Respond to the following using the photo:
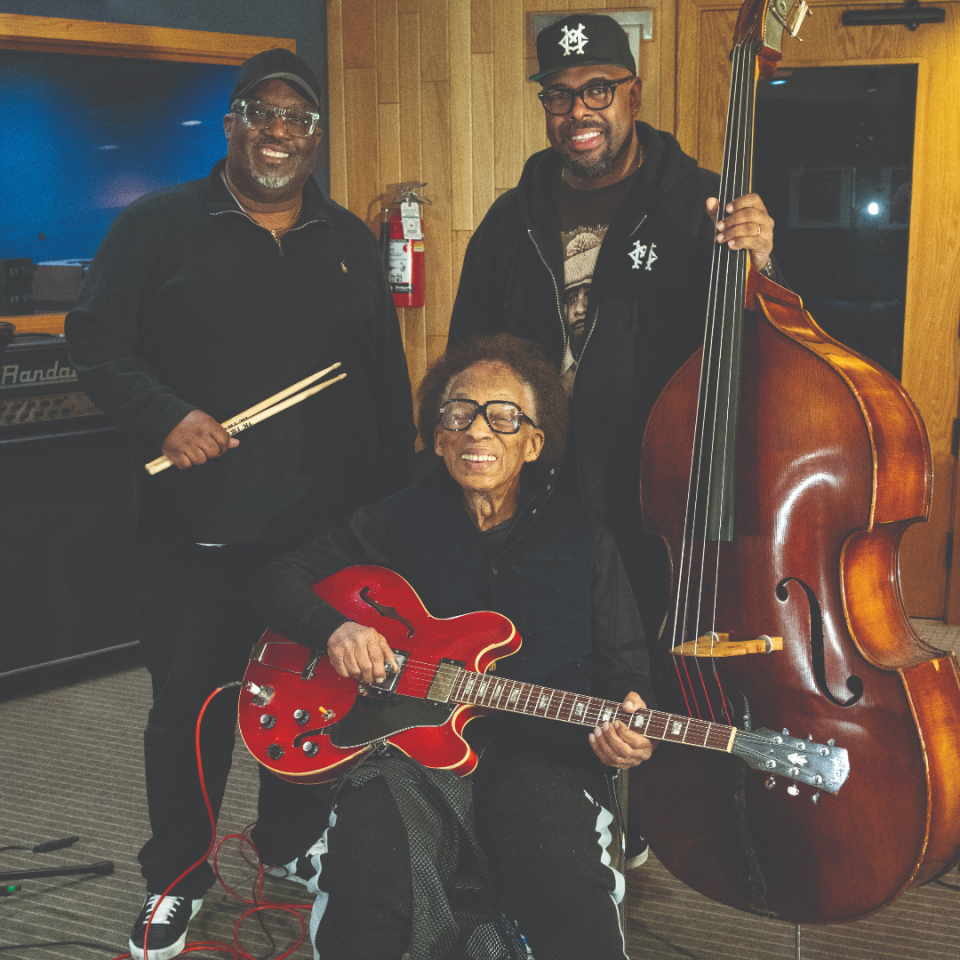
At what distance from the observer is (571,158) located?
190 centimetres

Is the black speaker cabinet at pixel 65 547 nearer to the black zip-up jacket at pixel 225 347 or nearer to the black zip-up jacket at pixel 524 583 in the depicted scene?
the black zip-up jacket at pixel 225 347

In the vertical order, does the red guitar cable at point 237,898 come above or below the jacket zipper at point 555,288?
below

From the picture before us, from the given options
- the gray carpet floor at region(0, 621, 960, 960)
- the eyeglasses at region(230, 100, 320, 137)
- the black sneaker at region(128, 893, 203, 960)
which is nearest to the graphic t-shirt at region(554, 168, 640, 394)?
the eyeglasses at region(230, 100, 320, 137)

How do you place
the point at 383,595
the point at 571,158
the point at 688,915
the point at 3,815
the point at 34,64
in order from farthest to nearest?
the point at 34,64
the point at 3,815
the point at 688,915
the point at 571,158
the point at 383,595

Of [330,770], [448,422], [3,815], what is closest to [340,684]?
[330,770]

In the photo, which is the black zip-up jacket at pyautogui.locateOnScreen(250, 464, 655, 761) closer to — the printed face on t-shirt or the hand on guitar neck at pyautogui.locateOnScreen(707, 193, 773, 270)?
the printed face on t-shirt

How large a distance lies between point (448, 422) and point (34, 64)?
249 centimetres

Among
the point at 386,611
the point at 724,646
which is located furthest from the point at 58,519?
the point at 724,646

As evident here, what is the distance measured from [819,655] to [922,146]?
257 centimetres

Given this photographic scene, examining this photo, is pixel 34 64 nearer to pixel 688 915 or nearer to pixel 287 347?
pixel 287 347

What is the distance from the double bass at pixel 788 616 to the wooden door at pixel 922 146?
1949 mm

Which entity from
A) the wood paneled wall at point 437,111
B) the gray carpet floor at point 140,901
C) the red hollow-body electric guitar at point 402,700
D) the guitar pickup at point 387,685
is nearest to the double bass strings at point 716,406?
the red hollow-body electric guitar at point 402,700

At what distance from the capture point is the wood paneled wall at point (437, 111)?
3643 millimetres

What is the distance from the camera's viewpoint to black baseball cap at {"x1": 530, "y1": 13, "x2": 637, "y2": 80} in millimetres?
1812
